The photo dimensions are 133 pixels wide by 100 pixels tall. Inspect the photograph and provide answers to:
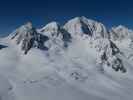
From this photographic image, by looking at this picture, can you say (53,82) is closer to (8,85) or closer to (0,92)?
(8,85)

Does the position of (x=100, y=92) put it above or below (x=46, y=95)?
above

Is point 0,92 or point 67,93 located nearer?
point 0,92

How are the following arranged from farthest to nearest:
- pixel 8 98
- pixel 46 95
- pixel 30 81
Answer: pixel 30 81 < pixel 46 95 < pixel 8 98

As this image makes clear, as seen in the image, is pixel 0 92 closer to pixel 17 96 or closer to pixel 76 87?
pixel 17 96

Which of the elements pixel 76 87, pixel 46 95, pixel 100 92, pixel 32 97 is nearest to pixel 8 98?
pixel 32 97

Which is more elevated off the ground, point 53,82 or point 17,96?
point 53,82

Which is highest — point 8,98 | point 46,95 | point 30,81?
point 30,81

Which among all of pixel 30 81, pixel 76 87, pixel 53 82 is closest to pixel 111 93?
pixel 76 87

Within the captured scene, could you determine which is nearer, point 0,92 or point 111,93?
point 0,92

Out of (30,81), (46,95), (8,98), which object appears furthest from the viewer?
(30,81)
